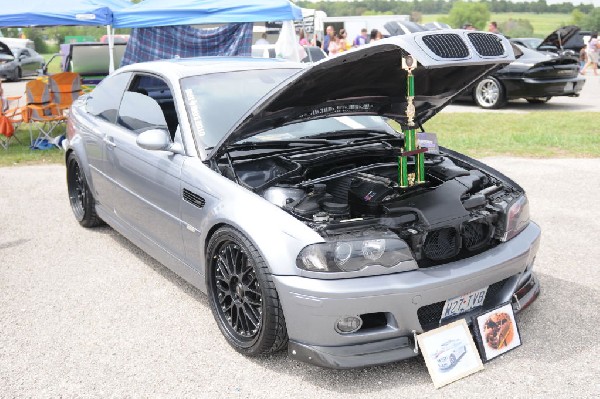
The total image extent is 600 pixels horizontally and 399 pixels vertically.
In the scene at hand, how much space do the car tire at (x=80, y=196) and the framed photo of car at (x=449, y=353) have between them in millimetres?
3405

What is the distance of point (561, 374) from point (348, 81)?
1882 millimetres

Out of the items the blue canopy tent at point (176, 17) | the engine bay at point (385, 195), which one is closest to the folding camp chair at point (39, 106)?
the blue canopy tent at point (176, 17)

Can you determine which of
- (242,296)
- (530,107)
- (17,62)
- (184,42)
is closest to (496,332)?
(242,296)

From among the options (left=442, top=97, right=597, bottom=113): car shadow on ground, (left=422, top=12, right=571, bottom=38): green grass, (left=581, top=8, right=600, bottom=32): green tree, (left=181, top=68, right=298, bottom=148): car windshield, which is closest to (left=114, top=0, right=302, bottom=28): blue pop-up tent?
(left=442, top=97, right=597, bottom=113): car shadow on ground

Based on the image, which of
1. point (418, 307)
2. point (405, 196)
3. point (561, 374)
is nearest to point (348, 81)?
point (405, 196)

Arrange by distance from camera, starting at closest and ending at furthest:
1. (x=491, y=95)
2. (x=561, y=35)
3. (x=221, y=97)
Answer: (x=221, y=97) < (x=491, y=95) < (x=561, y=35)

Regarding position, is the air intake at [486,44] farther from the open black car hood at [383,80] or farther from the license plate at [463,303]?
the license plate at [463,303]

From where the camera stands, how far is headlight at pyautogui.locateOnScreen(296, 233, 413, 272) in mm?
3000

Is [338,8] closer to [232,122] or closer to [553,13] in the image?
[553,13]

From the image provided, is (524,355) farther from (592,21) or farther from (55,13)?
(592,21)

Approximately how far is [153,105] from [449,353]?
270 cm

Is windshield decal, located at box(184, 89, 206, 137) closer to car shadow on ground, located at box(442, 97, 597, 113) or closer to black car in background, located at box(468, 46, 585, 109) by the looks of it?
car shadow on ground, located at box(442, 97, 597, 113)

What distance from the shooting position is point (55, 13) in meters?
9.80

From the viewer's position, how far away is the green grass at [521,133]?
344 inches
